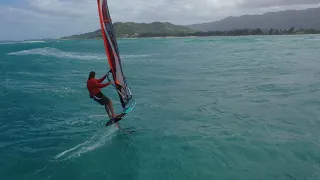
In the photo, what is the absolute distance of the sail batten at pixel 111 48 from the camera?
27.2 ft

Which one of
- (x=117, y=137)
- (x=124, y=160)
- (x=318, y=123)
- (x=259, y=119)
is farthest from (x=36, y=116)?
(x=318, y=123)

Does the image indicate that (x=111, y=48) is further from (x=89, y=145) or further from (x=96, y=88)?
(x=89, y=145)

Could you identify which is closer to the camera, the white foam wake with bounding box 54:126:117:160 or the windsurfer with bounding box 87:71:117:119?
the white foam wake with bounding box 54:126:117:160

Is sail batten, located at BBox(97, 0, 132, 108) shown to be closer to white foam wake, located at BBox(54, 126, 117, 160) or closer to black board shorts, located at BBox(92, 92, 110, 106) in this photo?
black board shorts, located at BBox(92, 92, 110, 106)

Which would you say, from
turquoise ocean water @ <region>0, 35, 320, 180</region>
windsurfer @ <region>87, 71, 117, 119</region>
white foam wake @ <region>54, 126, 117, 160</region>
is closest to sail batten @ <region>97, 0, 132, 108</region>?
windsurfer @ <region>87, 71, 117, 119</region>

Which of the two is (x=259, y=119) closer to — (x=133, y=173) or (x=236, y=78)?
(x=133, y=173)

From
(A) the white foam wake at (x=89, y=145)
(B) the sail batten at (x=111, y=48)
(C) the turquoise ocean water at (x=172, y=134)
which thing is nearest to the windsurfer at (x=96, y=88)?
(B) the sail batten at (x=111, y=48)

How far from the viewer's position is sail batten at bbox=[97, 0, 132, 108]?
8305 millimetres

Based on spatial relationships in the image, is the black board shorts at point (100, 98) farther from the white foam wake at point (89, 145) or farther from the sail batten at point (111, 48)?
the white foam wake at point (89, 145)

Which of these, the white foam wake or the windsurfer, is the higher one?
the windsurfer

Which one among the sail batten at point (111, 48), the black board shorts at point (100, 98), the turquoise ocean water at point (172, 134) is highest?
the sail batten at point (111, 48)

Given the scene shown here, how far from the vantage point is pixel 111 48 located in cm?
898

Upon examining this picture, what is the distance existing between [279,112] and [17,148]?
352 inches

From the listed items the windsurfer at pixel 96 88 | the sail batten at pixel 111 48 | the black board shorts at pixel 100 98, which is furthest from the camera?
the black board shorts at pixel 100 98
